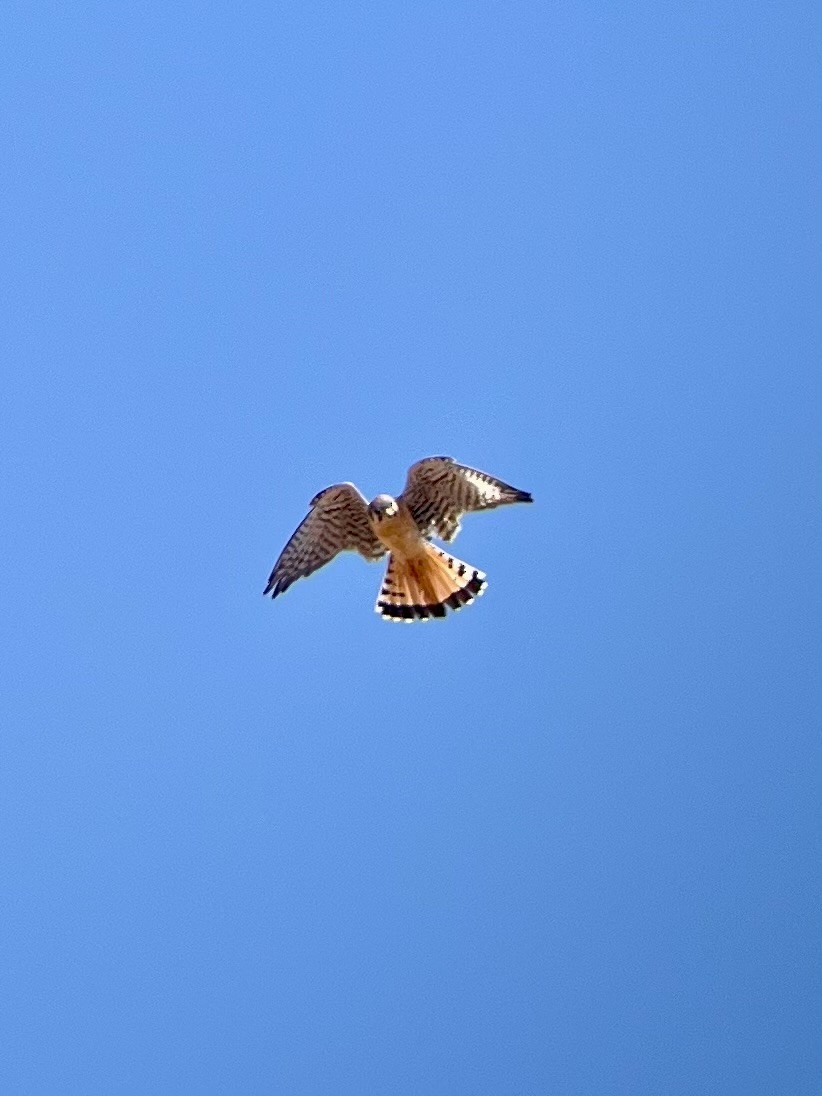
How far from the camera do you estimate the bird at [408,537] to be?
12852 mm

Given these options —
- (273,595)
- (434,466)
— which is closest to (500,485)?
(434,466)

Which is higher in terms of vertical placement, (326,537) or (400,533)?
(326,537)

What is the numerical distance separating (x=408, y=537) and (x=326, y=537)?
0.65 meters

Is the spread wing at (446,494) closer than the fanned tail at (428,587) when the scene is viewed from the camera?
Yes

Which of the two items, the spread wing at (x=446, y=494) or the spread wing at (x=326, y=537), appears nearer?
the spread wing at (x=446, y=494)

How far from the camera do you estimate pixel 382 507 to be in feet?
41.7

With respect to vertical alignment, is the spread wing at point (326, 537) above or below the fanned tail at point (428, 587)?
above

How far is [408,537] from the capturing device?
12938mm

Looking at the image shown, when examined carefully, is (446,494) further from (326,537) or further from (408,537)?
(326,537)

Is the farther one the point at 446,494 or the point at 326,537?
the point at 326,537

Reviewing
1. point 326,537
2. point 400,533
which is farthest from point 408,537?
point 326,537

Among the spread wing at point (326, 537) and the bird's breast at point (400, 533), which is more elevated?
the spread wing at point (326, 537)

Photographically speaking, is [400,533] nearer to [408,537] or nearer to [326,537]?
[408,537]

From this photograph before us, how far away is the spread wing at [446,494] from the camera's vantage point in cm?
1272
